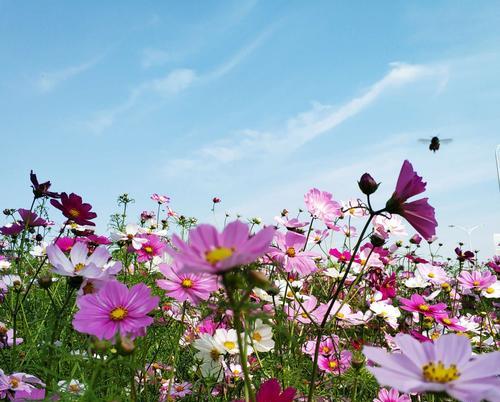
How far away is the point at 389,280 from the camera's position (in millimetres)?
2082

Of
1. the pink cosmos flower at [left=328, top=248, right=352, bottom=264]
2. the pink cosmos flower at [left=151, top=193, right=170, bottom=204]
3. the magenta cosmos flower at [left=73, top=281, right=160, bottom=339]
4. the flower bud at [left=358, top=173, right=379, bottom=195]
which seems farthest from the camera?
the pink cosmos flower at [left=151, top=193, right=170, bottom=204]

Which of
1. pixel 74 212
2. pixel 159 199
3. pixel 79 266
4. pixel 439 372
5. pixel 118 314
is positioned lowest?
pixel 439 372

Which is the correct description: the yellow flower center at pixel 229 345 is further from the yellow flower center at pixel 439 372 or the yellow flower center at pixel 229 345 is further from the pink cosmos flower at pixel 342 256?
the pink cosmos flower at pixel 342 256

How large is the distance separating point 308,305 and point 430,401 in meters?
0.39

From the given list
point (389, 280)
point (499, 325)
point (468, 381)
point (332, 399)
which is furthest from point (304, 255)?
point (499, 325)

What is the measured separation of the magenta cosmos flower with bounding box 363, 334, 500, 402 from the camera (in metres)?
0.43

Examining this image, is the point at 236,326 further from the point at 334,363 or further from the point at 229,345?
the point at 334,363

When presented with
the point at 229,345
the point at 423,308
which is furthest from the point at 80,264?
the point at 423,308

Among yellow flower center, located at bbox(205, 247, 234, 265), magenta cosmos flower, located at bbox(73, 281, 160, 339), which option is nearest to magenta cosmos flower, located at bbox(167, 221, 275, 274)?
yellow flower center, located at bbox(205, 247, 234, 265)

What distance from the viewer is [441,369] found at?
1.62 ft

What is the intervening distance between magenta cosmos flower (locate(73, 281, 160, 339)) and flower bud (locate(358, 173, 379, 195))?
0.40 m

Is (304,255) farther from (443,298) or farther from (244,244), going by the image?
(443,298)

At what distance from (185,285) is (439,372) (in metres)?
0.53

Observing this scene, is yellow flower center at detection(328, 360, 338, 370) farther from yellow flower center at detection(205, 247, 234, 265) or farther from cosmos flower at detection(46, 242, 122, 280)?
yellow flower center at detection(205, 247, 234, 265)
